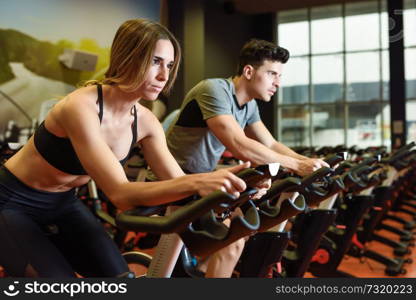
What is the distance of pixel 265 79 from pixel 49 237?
1.31 metres

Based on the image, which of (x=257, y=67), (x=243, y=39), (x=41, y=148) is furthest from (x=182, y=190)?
(x=243, y=39)

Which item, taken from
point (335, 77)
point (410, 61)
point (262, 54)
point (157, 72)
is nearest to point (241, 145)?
point (262, 54)

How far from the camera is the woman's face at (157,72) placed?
1562 mm

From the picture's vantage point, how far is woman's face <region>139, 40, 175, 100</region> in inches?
61.5

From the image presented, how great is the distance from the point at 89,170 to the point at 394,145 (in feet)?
25.9

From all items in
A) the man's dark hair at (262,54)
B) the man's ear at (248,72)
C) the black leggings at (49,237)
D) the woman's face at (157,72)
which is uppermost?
the man's dark hair at (262,54)

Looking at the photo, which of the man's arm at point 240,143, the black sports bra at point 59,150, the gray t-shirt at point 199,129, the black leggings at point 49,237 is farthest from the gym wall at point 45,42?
the black sports bra at point 59,150

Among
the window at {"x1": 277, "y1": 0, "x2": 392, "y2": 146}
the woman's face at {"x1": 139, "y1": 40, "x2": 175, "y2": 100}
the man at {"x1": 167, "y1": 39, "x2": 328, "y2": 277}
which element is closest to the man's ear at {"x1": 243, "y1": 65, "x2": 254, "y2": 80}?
the man at {"x1": 167, "y1": 39, "x2": 328, "y2": 277}

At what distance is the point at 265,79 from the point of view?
261cm

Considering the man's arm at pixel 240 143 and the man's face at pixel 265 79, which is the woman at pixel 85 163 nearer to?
the man's arm at pixel 240 143

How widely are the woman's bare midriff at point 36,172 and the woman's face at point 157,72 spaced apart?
0.35 m

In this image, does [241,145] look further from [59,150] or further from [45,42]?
[45,42]

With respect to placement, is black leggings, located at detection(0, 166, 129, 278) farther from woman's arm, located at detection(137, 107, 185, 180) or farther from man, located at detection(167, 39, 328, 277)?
man, located at detection(167, 39, 328, 277)

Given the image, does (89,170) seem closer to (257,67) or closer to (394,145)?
(257,67)
